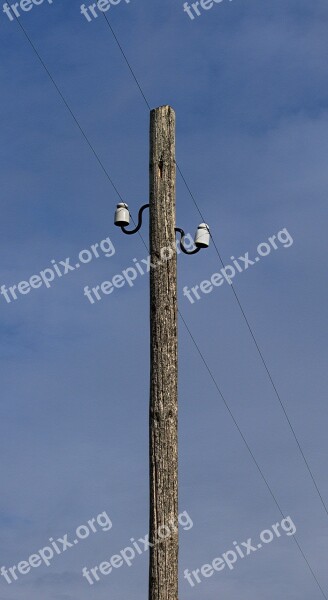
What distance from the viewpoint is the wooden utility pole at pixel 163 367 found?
26.4ft

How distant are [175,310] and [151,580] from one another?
2.42 metres

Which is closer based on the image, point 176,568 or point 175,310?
point 176,568

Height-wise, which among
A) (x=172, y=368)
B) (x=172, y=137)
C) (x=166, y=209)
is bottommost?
(x=172, y=368)

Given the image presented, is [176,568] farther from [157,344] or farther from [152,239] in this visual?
[152,239]

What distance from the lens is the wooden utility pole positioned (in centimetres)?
805

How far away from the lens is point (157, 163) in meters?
9.23

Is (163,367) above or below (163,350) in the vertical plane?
below

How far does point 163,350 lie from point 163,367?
159 millimetres

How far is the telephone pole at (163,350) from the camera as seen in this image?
805 centimetres

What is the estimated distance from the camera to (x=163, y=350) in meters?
8.55

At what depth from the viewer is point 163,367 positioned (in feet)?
27.9

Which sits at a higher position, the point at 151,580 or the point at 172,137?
the point at 172,137

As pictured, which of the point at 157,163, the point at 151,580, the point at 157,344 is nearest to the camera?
the point at 151,580

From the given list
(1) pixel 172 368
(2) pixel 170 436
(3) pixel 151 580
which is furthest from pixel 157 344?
(3) pixel 151 580
